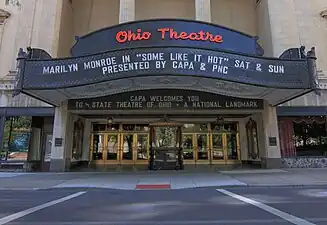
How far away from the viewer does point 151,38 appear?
13172 millimetres

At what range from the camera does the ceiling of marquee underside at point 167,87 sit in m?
14.2

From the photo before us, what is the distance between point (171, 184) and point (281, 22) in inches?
569

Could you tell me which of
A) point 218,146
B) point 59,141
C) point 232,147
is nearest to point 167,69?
point 59,141

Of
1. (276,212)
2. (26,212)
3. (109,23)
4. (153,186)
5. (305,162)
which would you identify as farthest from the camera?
(109,23)

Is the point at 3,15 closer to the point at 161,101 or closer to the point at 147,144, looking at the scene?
the point at 161,101

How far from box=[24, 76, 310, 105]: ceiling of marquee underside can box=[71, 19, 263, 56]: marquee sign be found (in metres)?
1.69

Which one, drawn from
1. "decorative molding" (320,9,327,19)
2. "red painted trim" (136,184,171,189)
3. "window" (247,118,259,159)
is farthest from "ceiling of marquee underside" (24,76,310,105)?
"decorative molding" (320,9,327,19)

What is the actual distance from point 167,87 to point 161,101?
195cm

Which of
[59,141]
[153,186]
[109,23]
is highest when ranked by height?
[109,23]

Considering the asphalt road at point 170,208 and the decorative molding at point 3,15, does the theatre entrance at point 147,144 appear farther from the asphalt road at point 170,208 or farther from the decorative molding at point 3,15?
the asphalt road at point 170,208

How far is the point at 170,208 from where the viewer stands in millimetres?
7055

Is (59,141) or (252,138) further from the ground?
(252,138)

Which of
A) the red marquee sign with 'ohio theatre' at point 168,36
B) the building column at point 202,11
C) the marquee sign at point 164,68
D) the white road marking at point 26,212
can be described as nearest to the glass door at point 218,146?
the building column at point 202,11

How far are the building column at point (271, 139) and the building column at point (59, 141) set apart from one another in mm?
12675
